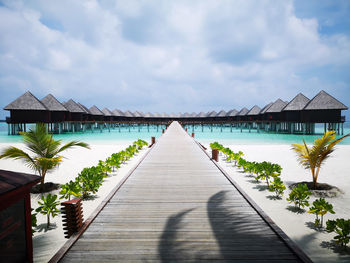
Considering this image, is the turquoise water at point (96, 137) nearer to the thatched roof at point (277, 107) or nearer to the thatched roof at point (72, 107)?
the thatched roof at point (72, 107)

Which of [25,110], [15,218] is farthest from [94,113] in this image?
[15,218]

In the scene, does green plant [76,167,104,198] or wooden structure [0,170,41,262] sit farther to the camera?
green plant [76,167,104,198]

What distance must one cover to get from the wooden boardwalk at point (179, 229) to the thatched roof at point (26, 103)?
104 ft

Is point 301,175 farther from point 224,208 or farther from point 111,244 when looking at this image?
point 111,244

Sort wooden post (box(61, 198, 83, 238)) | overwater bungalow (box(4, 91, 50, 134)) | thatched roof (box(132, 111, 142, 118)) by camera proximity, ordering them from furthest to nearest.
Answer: thatched roof (box(132, 111, 142, 118))
overwater bungalow (box(4, 91, 50, 134))
wooden post (box(61, 198, 83, 238))

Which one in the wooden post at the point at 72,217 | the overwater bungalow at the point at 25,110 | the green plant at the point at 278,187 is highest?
the overwater bungalow at the point at 25,110

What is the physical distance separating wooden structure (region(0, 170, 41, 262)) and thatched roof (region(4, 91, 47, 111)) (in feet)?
110

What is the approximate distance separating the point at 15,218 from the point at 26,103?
34.8m

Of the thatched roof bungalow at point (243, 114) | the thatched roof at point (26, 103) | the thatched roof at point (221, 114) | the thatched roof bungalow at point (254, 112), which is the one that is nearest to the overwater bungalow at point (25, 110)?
the thatched roof at point (26, 103)

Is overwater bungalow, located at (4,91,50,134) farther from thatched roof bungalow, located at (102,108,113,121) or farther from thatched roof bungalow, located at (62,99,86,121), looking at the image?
thatched roof bungalow, located at (102,108,113,121)

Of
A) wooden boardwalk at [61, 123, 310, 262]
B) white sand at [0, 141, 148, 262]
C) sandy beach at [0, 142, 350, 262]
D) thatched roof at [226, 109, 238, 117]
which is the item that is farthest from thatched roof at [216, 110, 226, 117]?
wooden boardwalk at [61, 123, 310, 262]

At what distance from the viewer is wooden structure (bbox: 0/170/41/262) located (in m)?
1.99

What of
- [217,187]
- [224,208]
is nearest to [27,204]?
[224,208]

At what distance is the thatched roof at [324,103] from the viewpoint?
95.9 feet
